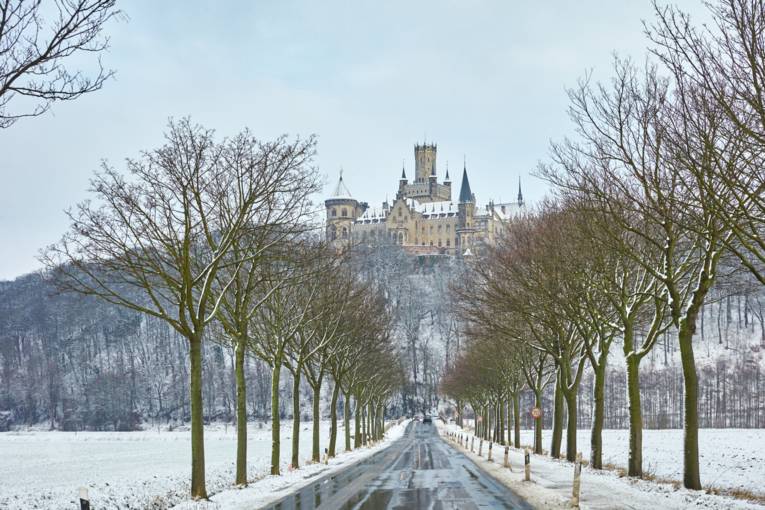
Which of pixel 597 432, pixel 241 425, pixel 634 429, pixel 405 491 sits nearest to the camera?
pixel 405 491

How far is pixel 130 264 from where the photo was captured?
63.8 ft

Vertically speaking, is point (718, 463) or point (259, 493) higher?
point (259, 493)

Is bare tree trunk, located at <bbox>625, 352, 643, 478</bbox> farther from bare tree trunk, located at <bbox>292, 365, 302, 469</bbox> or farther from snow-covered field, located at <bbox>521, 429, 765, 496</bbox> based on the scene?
bare tree trunk, located at <bbox>292, 365, 302, 469</bbox>

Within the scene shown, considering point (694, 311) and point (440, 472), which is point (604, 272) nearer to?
point (694, 311)

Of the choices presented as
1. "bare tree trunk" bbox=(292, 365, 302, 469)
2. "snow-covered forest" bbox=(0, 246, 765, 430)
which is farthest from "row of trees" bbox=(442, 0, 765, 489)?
"snow-covered forest" bbox=(0, 246, 765, 430)

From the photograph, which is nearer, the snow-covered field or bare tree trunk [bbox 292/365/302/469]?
the snow-covered field

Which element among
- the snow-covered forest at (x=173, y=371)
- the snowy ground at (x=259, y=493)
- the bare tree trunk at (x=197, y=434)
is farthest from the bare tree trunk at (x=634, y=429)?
the snow-covered forest at (x=173, y=371)

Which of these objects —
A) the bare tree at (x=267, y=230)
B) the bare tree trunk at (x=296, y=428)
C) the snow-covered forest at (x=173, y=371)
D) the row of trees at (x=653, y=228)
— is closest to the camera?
the row of trees at (x=653, y=228)

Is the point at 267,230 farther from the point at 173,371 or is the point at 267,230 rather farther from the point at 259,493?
the point at 173,371

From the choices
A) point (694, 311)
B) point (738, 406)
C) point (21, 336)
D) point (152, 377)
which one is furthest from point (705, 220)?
point (21, 336)

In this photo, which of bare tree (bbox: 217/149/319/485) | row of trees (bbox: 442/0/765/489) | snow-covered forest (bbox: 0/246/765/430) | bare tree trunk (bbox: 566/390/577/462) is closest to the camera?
row of trees (bbox: 442/0/765/489)

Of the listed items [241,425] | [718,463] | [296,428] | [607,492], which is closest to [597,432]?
[607,492]

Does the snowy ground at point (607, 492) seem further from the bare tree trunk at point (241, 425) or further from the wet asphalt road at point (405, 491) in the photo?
the bare tree trunk at point (241, 425)

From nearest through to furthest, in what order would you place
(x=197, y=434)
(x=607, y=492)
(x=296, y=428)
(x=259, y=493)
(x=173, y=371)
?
(x=607, y=492)
(x=197, y=434)
(x=259, y=493)
(x=296, y=428)
(x=173, y=371)
